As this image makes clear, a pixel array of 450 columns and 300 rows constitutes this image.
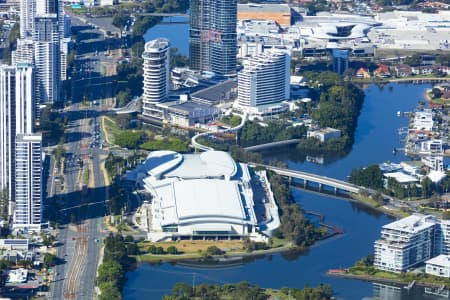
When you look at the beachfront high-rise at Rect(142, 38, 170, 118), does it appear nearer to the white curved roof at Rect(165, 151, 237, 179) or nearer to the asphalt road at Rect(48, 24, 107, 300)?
the asphalt road at Rect(48, 24, 107, 300)

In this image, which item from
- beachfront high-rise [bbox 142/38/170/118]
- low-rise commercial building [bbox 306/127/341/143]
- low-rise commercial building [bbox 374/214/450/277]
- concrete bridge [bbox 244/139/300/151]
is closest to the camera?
low-rise commercial building [bbox 374/214/450/277]

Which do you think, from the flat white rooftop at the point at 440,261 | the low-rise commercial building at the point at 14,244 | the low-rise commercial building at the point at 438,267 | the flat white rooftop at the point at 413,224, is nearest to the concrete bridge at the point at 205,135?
the flat white rooftop at the point at 413,224

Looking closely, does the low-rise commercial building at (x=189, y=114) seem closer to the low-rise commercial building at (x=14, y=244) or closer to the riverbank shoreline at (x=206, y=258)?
the riverbank shoreline at (x=206, y=258)

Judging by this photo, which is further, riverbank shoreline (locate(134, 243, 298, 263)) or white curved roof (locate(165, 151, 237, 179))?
white curved roof (locate(165, 151, 237, 179))

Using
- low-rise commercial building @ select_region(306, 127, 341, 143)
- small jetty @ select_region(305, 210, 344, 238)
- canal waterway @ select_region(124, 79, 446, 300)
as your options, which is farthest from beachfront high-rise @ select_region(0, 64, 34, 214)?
low-rise commercial building @ select_region(306, 127, 341, 143)

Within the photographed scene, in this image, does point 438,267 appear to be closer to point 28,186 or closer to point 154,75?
point 28,186

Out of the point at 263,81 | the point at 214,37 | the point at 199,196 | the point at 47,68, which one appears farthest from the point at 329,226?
the point at 214,37
